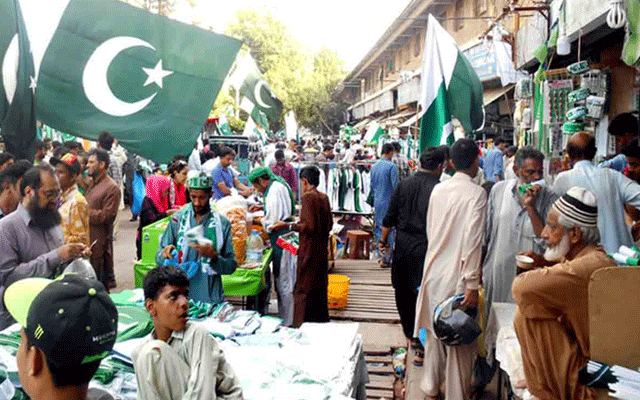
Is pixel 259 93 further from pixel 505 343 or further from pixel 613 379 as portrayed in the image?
pixel 613 379

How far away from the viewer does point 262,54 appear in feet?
172

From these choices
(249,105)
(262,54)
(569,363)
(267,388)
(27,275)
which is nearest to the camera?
(569,363)

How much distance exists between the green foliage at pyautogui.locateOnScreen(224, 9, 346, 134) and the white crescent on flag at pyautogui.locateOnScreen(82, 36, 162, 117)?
43899 millimetres

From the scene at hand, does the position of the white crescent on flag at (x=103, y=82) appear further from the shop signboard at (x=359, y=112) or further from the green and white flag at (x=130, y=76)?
the shop signboard at (x=359, y=112)

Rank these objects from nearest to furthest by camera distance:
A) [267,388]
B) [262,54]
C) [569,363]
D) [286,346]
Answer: [569,363], [267,388], [286,346], [262,54]

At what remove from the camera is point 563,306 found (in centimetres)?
322

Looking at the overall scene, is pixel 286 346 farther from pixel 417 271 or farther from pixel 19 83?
pixel 19 83

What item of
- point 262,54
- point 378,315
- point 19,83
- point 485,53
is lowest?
point 378,315

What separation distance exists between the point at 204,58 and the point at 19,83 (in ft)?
4.91

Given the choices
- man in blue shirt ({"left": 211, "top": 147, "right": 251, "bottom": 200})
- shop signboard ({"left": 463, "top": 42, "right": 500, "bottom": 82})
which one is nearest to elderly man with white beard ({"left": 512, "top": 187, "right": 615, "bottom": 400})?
man in blue shirt ({"left": 211, "top": 147, "right": 251, "bottom": 200})

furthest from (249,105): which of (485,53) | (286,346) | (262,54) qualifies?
(262,54)

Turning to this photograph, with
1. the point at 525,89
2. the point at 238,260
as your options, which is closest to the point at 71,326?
the point at 238,260

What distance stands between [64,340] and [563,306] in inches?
95.9

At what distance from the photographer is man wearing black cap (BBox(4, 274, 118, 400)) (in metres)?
1.65
